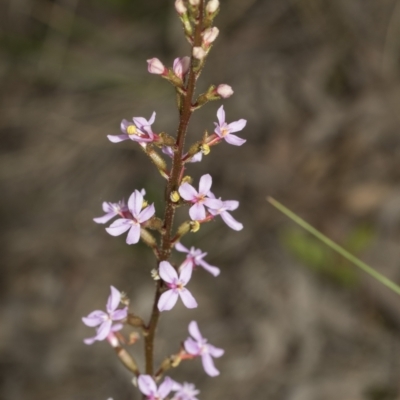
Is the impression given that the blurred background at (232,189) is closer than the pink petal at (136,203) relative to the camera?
No

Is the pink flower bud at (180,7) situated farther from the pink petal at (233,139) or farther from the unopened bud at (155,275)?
the unopened bud at (155,275)

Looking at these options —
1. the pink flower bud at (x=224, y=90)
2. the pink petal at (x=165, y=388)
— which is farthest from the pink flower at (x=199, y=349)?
the pink flower bud at (x=224, y=90)

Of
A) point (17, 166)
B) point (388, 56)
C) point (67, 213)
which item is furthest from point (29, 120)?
point (388, 56)

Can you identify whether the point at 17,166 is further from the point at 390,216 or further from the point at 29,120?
the point at 390,216

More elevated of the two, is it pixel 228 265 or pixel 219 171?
pixel 219 171

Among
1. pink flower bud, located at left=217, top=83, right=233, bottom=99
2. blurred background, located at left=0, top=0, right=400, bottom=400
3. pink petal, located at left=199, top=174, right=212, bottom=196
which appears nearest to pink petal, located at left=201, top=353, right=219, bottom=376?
pink petal, located at left=199, top=174, right=212, bottom=196

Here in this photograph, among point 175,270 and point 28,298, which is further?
point 28,298

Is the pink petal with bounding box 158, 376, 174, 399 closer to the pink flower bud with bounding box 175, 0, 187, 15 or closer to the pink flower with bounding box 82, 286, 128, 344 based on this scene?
the pink flower with bounding box 82, 286, 128, 344
